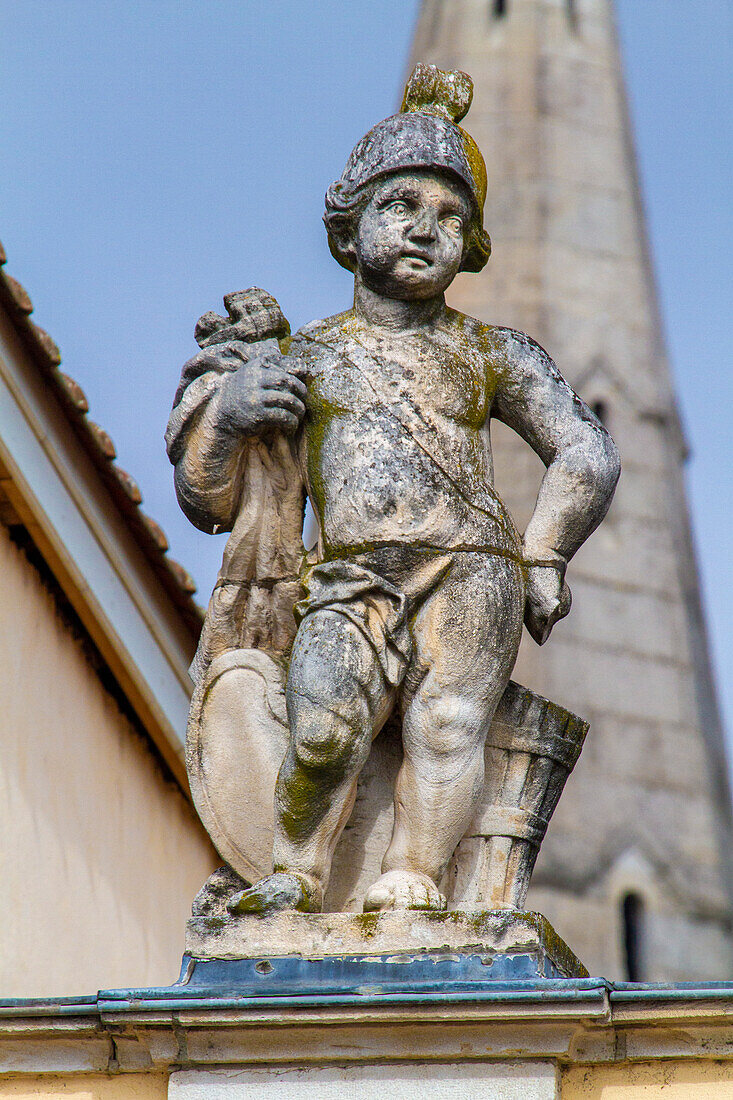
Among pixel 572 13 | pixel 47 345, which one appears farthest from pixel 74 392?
pixel 572 13

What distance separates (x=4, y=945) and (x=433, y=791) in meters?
4.44

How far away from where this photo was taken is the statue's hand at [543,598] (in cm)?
616

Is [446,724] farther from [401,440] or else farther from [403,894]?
[401,440]

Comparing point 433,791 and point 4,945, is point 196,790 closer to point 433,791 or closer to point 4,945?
point 433,791

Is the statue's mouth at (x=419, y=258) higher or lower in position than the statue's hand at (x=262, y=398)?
higher

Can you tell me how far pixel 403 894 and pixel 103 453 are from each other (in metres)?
5.16

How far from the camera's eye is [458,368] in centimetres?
632

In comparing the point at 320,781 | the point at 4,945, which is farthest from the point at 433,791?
the point at 4,945

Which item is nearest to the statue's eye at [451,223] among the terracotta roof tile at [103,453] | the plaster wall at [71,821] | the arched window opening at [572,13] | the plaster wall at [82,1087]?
the plaster wall at [82,1087]

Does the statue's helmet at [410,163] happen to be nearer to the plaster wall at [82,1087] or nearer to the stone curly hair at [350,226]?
the stone curly hair at [350,226]

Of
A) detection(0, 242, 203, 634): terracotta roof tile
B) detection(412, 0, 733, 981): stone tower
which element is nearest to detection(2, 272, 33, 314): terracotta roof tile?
detection(0, 242, 203, 634): terracotta roof tile

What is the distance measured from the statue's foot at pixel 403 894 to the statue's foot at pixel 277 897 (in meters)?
0.18

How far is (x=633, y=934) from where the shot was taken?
27.3m

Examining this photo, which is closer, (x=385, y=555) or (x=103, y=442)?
(x=385, y=555)
